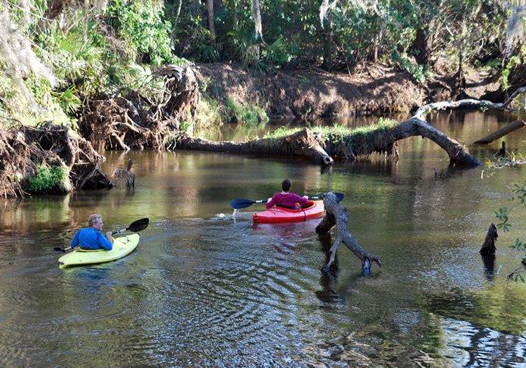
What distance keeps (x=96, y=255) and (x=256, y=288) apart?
284 cm

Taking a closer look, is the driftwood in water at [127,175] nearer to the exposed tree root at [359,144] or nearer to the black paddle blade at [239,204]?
the black paddle blade at [239,204]

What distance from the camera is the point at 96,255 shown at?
13.2m

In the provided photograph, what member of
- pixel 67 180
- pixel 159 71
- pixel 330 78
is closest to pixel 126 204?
pixel 67 180

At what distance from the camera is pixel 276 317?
423 inches

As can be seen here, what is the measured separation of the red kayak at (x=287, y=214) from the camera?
1644cm

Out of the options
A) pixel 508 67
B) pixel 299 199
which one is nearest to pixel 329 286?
pixel 299 199

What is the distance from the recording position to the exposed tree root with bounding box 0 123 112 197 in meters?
18.5

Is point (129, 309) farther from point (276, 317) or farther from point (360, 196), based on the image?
point (360, 196)

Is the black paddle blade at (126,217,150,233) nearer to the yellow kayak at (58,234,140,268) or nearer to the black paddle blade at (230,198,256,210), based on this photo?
the yellow kayak at (58,234,140,268)

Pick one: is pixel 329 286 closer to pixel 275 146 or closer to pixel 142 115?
pixel 275 146

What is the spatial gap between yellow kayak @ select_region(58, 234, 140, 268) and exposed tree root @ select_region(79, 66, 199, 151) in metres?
13.3

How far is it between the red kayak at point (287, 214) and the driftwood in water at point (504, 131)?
9258mm

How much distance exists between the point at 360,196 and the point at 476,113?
2833cm

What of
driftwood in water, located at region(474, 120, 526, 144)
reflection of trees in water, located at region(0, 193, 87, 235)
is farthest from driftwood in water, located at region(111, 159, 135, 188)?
driftwood in water, located at region(474, 120, 526, 144)
